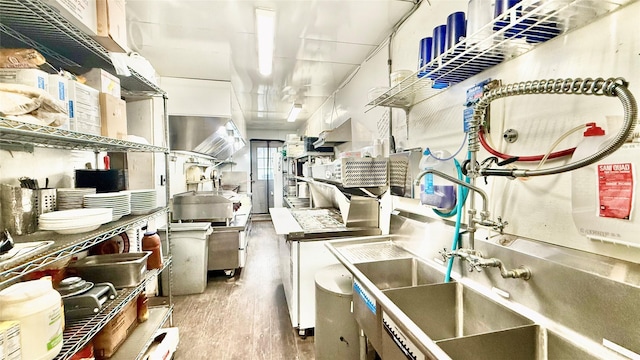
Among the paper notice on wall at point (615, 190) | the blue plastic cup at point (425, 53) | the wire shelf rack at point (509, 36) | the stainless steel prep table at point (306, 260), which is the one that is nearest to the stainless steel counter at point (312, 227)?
the stainless steel prep table at point (306, 260)

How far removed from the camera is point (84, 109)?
1327 mm

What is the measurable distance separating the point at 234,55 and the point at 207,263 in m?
2.52

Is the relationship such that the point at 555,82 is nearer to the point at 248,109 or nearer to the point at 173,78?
the point at 173,78

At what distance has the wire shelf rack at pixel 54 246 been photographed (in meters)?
0.84

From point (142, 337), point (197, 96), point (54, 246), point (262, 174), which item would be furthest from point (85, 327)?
point (262, 174)

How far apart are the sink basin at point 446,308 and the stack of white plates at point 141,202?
167 cm

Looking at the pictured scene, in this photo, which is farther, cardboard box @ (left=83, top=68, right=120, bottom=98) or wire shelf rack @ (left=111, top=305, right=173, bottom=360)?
wire shelf rack @ (left=111, top=305, right=173, bottom=360)

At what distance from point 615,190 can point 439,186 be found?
70 centimetres

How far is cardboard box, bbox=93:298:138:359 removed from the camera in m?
1.53

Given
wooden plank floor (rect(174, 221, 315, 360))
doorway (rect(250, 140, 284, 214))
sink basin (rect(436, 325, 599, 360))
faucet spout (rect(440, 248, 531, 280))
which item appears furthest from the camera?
doorway (rect(250, 140, 284, 214))

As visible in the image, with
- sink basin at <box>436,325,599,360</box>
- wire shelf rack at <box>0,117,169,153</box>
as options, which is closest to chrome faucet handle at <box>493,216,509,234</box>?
sink basin at <box>436,325,599,360</box>

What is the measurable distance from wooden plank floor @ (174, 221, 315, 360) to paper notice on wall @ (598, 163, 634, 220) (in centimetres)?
201

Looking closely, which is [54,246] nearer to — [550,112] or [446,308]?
[446,308]

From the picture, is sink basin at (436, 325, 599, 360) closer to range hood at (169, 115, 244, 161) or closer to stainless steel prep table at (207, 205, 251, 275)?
stainless steel prep table at (207, 205, 251, 275)
